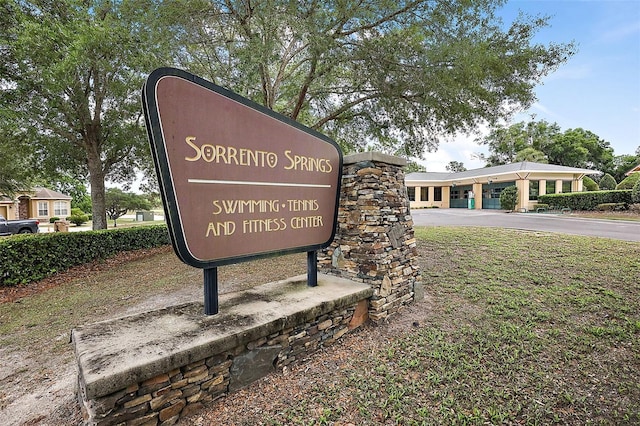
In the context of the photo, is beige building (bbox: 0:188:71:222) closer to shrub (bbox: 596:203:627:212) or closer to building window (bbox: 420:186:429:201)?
building window (bbox: 420:186:429:201)

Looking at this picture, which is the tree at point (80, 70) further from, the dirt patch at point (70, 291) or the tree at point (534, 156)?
the tree at point (534, 156)

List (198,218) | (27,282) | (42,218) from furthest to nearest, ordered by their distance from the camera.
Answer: (42,218) → (27,282) → (198,218)

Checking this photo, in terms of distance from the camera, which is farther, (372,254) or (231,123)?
(372,254)

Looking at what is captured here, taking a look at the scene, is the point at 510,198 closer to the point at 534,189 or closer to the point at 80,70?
the point at 534,189

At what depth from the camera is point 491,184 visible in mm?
23547

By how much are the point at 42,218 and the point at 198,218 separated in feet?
103

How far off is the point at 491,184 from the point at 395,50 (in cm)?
2115

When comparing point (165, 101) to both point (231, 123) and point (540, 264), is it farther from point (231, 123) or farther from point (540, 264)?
point (540, 264)

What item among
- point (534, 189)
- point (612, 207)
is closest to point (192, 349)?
point (612, 207)

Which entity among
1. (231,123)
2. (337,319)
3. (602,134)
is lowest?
(337,319)

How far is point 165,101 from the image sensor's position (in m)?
2.22

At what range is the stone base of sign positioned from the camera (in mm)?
1897

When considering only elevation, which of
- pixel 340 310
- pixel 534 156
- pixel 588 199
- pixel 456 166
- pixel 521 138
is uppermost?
pixel 521 138

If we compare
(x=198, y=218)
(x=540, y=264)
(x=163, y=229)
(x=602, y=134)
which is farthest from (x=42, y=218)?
(x=602, y=134)
